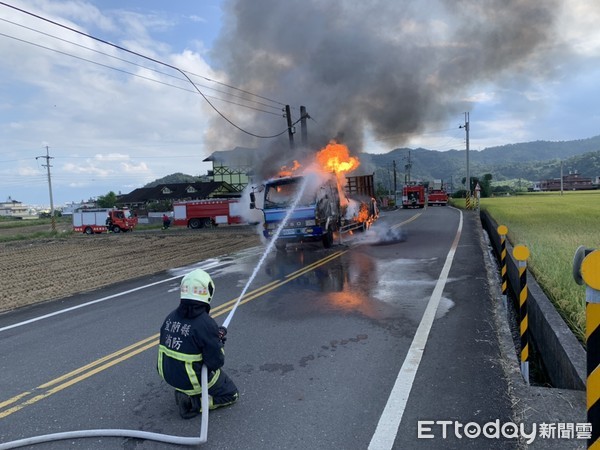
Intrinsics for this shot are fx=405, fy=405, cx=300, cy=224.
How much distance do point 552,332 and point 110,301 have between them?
7.59m

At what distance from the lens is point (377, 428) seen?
315 centimetres

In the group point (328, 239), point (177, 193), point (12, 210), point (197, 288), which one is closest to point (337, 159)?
point (328, 239)

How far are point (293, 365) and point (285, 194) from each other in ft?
28.7

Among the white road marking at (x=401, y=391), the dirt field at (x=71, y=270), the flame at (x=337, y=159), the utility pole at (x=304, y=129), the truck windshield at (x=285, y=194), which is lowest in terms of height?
the dirt field at (x=71, y=270)

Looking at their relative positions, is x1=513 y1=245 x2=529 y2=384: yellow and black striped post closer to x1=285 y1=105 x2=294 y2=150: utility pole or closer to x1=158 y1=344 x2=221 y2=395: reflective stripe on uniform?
x1=158 y1=344 x2=221 y2=395: reflective stripe on uniform

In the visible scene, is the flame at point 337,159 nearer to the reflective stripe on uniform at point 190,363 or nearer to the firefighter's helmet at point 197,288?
the firefighter's helmet at point 197,288

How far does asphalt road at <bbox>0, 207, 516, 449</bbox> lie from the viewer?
10.6 ft

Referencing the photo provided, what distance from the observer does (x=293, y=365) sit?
14.5 feet

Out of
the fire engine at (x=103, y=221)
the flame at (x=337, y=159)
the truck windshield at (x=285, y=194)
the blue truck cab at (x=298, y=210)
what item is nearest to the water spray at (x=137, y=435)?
the blue truck cab at (x=298, y=210)

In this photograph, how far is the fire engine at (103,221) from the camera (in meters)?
33.3

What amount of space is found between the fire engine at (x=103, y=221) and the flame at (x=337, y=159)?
865 inches

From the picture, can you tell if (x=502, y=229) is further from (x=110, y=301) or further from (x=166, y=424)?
(x=110, y=301)

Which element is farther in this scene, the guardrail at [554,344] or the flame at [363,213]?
the flame at [363,213]

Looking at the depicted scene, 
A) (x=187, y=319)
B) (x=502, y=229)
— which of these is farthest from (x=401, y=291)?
(x=187, y=319)
